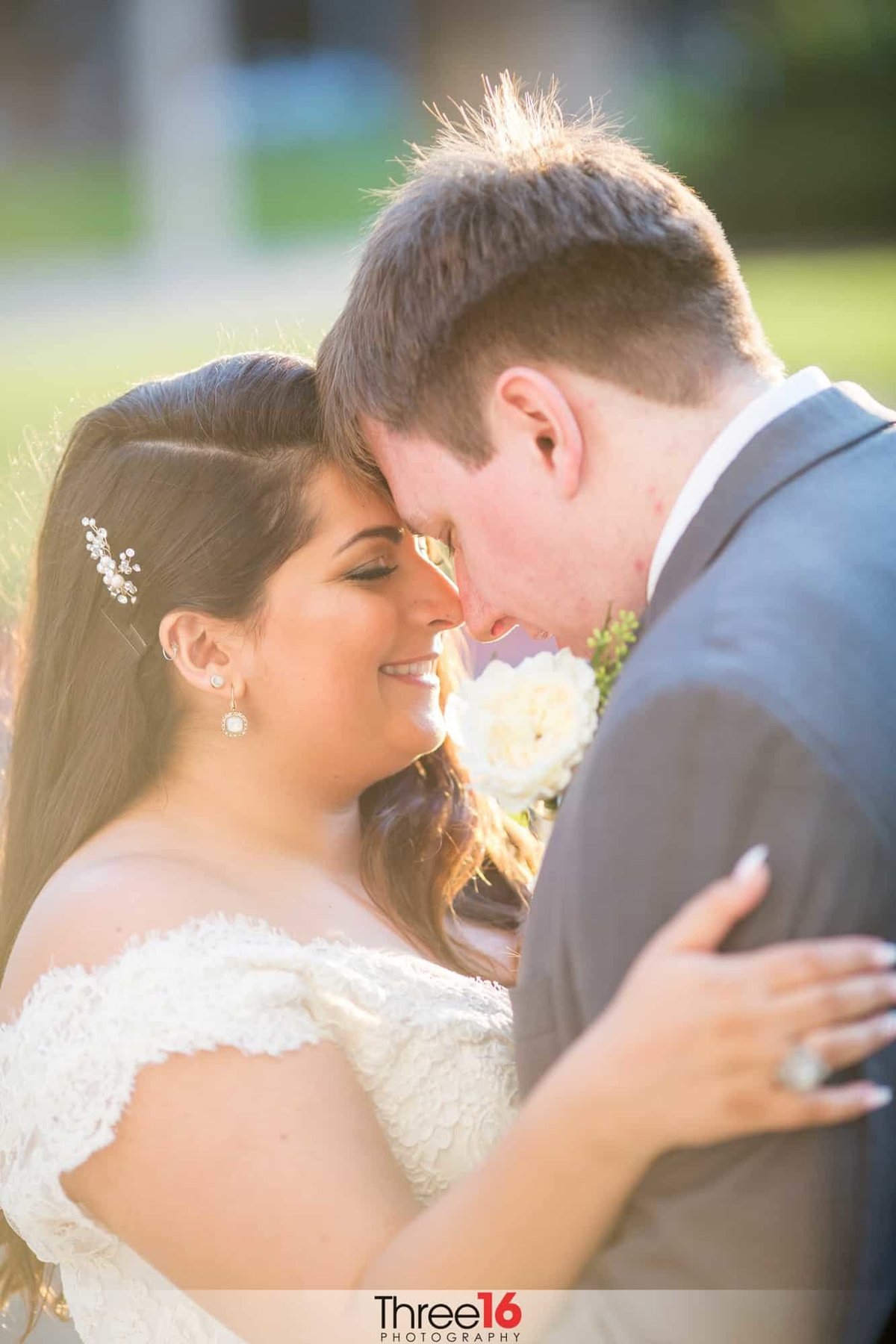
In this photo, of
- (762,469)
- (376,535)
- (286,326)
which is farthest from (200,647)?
(286,326)

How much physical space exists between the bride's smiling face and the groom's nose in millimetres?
316

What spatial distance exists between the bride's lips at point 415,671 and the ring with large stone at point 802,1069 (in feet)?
4.47

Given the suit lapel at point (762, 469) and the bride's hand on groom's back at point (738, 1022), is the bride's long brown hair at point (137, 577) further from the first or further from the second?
the bride's hand on groom's back at point (738, 1022)

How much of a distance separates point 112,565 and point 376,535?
473 mm

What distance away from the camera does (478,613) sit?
2324 mm

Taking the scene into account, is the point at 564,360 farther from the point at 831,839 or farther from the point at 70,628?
the point at 70,628

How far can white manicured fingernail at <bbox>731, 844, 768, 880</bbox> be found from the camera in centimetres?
153

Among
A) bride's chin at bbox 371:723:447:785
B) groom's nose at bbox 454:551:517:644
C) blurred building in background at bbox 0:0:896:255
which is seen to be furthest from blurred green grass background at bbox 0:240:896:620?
groom's nose at bbox 454:551:517:644

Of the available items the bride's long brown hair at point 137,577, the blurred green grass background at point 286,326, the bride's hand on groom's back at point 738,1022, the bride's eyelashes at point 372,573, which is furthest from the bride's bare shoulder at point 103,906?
the blurred green grass background at point 286,326

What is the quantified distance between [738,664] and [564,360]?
0.61 meters

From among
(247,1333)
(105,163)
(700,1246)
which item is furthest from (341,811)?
(105,163)

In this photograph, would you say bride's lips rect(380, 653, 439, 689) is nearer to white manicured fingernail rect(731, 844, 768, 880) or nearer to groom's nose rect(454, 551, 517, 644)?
groom's nose rect(454, 551, 517, 644)

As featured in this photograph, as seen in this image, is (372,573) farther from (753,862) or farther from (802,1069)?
(802,1069)

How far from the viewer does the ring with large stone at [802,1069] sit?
1.51 m
